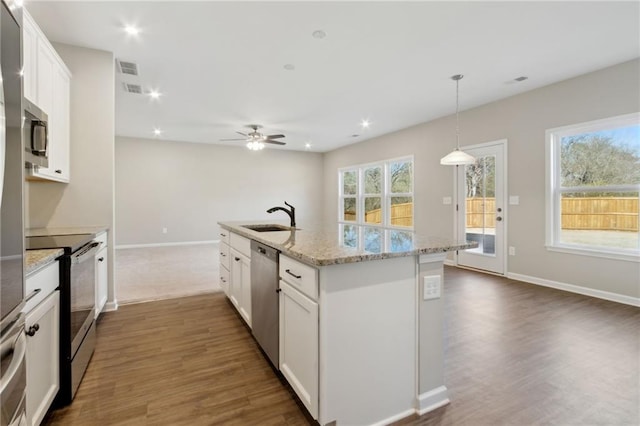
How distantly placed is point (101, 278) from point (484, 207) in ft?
17.2

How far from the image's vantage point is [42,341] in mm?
1440

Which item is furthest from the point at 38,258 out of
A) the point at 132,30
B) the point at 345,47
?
the point at 345,47

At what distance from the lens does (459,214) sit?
5242 millimetres

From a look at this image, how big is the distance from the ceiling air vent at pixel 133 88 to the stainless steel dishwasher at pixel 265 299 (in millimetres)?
3405

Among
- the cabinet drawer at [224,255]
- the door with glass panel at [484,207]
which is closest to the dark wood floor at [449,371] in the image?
the cabinet drawer at [224,255]

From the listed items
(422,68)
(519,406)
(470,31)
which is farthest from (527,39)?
(519,406)

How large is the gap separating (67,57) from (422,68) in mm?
3838

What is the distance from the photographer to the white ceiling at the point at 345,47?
2531mm

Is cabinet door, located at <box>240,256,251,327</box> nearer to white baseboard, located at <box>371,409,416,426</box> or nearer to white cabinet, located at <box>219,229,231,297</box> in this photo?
white cabinet, located at <box>219,229,231,297</box>

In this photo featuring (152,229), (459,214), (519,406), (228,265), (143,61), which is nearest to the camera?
(519,406)

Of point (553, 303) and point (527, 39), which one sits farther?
point (553, 303)

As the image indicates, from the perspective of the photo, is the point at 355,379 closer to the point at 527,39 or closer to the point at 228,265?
the point at 228,265

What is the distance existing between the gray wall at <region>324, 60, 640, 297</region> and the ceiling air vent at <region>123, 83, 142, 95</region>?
4.47 meters

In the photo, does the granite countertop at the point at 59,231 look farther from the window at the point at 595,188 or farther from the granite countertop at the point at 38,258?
the window at the point at 595,188
